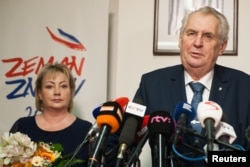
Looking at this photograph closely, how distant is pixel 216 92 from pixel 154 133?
73 centimetres

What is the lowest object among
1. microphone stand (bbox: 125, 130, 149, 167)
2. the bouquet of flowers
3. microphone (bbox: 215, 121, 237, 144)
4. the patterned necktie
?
the bouquet of flowers

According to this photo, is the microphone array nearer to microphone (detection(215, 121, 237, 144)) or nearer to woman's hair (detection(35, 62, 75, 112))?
microphone (detection(215, 121, 237, 144))

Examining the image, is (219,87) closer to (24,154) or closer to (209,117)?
(209,117)

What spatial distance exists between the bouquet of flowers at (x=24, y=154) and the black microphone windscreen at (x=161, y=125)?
407 millimetres

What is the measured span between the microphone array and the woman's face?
3.30 feet

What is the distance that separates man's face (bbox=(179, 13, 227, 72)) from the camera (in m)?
1.62

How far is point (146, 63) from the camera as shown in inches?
90.5

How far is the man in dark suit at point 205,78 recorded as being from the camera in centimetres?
162

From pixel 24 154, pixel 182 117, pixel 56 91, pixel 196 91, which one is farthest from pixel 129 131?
pixel 56 91

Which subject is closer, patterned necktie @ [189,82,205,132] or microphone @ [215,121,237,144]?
microphone @ [215,121,237,144]

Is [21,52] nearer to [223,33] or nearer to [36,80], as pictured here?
[36,80]

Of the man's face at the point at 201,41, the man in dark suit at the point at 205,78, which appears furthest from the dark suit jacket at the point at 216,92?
the man's face at the point at 201,41

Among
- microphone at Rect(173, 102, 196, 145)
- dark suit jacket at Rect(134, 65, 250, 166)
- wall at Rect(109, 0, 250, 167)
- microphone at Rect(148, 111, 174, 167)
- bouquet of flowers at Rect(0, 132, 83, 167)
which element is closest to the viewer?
microphone at Rect(148, 111, 174, 167)

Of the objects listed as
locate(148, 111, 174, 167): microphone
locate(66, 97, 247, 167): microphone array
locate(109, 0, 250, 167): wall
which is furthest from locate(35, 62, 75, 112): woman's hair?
locate(148, 111, 174, 167): microphone
